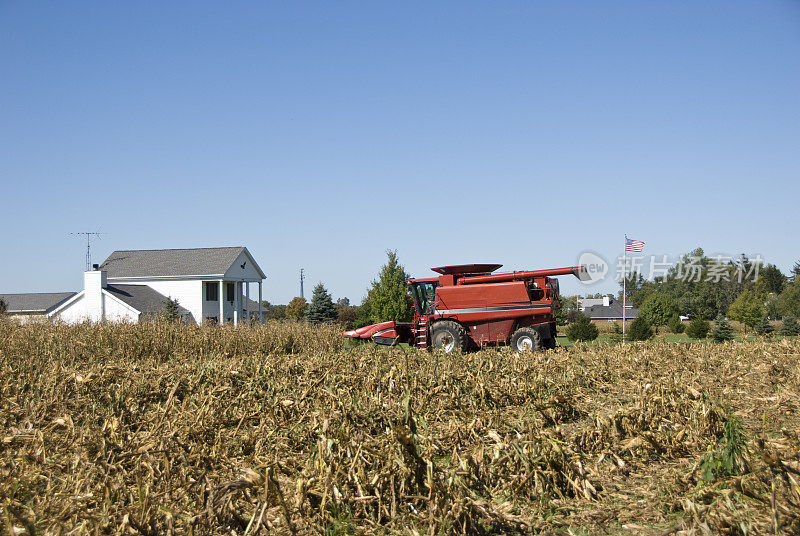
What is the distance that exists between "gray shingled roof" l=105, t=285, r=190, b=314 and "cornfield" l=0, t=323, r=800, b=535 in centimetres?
3345

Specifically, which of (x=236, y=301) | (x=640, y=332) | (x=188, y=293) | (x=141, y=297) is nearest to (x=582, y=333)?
(x=640, y=332)

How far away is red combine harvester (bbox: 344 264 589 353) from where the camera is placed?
617 inches

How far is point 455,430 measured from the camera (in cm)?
514

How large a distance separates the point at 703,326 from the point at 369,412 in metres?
33.5

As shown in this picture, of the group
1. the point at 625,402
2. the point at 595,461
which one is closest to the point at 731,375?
the point at 625,402

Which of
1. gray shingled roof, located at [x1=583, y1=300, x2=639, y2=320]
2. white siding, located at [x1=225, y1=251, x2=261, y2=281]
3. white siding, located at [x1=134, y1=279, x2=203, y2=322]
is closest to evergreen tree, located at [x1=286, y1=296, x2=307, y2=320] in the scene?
white siding, located at [x1=225, y1=251, x2=261, y2=281]

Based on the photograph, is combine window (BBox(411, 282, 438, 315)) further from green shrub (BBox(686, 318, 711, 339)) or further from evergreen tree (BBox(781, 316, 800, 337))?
evergreen tree (BBox(781, 316, 800, 337))

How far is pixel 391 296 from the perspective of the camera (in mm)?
38375

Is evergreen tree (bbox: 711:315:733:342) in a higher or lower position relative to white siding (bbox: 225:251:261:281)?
lower

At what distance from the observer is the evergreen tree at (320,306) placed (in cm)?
5053

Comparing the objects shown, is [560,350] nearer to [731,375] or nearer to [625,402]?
[731,375]

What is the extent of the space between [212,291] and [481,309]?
34260mm

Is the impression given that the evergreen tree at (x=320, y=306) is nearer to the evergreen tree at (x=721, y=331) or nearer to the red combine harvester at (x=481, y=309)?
the evergreen tree at (x=721, y=331)

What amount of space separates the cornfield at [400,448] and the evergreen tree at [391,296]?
29.0m
